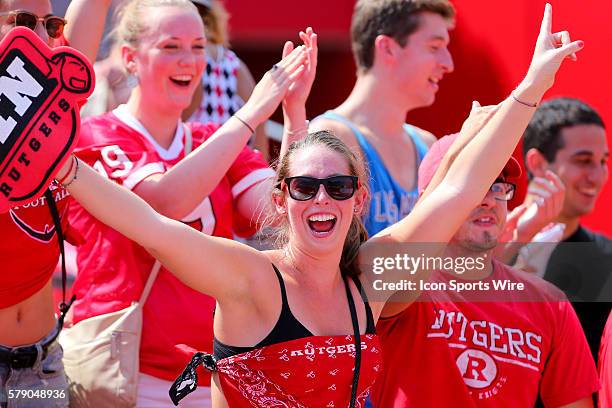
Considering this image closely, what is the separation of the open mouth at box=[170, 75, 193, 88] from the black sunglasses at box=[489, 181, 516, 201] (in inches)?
43.2

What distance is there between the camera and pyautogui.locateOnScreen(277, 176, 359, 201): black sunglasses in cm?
285

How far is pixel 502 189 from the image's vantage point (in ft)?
10.8

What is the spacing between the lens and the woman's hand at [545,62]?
293 centimetres

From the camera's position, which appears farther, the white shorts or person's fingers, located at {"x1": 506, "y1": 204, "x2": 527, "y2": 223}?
person's fingers, located at {"x1": 506, "y1": 204, "x2": 527, "y2": 223}

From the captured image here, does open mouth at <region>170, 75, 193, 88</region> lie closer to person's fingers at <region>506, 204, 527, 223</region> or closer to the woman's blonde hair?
the woman's blonde hair

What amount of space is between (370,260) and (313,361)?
0.45 metres

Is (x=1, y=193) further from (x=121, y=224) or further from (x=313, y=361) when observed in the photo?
(x=313, y=361)

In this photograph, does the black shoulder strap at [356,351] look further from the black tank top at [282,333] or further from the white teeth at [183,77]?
the white teeth at [183,77]

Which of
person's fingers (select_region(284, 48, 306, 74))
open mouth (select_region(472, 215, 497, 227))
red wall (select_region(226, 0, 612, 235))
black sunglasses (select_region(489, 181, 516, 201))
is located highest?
red wall (select_region(226, 0, 612, 235))

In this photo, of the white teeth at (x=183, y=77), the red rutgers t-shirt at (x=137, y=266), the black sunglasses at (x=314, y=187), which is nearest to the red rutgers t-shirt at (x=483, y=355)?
the black sunglasses at (x=314, y=187)

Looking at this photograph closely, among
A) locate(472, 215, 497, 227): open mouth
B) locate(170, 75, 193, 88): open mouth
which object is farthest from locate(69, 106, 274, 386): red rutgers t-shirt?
locate(472, 215, 497, 227): open mouth

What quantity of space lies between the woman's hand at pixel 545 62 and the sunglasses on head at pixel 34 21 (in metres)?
1.33

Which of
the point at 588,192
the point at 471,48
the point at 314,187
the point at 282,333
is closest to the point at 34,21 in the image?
the point at 314,187

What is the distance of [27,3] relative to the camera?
312 centimetres
